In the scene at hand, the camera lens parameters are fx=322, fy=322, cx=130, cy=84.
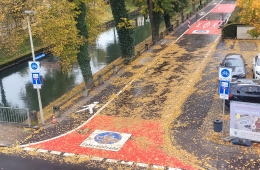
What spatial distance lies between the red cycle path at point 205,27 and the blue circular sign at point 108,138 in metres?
29.1

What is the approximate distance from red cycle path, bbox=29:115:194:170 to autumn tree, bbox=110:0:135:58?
1424 centimetres

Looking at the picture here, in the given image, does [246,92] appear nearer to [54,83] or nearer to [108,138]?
[108,138]

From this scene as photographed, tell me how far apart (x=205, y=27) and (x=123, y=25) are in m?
18.5

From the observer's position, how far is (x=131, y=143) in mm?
15781

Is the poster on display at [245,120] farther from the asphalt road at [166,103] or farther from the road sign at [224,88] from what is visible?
the asphalt road at [166,103]

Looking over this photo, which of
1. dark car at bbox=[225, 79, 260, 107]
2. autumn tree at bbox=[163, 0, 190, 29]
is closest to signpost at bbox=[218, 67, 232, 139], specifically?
dark car at bbox=[225, 79, 260, 107]

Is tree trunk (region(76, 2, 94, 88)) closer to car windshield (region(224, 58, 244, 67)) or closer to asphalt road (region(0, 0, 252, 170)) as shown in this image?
asphalt road (region(0, 0, 252, 170))

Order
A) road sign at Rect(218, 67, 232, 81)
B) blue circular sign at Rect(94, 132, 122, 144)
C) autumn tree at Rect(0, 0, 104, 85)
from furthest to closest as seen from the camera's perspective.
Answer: autumn tree at Rect(0, 0, 104, 85) → blue circular sign at Rect(94, 132, 122, 144) → road sign at Rect(218, 67, 232, 81)

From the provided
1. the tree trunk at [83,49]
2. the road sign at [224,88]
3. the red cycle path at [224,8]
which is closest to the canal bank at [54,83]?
the tree trunk at [83,49]

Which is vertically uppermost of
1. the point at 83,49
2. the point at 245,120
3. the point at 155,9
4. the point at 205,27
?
the point at 155,9

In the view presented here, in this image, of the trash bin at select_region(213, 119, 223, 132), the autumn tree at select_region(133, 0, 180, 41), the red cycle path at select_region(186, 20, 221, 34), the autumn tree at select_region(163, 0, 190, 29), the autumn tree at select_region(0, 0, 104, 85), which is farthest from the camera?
the red cycle path at select_region(186, 20, 221, 34)

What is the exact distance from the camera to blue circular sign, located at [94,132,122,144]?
16.0 metres

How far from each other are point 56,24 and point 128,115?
7445mm

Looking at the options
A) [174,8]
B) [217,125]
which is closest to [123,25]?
[174,8]
